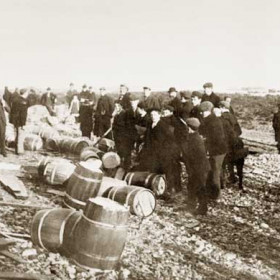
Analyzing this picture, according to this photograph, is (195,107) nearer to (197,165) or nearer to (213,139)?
(213,139)

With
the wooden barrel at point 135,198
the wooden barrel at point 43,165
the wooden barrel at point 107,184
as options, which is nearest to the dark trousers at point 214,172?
the wooden barrel at point 135,198

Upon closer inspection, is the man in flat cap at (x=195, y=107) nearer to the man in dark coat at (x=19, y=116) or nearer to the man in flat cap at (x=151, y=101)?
the man in flat cap at (x=151, y=101)

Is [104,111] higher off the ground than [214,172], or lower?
higher

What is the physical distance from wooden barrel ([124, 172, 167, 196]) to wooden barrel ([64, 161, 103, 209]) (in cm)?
174

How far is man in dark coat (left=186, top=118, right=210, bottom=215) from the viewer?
313 inches

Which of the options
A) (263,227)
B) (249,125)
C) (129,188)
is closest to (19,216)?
(129,188)

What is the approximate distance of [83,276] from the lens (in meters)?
5.36

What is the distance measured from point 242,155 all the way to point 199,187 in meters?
2.39

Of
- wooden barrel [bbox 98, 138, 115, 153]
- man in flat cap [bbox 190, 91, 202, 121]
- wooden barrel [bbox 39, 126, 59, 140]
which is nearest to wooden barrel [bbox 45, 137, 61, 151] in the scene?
wooden barrel [bbox 39, 126, 59, 140]

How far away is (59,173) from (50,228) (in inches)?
126

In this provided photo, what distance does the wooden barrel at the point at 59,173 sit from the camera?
28.9 ft

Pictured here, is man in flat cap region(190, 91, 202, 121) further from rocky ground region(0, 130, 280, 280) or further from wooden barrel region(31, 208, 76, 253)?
wooden barrel region(31, 208, 76, 253)

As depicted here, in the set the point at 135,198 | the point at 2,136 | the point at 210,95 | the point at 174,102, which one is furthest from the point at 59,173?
the point at 2,136

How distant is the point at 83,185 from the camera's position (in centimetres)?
719
